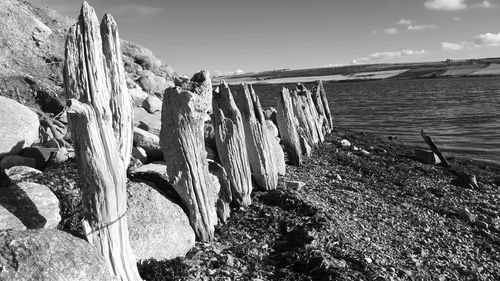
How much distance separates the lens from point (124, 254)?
630cm

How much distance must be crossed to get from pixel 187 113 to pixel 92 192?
9.86 ft

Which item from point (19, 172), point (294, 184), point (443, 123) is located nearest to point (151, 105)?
point (294, 184)

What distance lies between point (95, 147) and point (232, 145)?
5.24 metres

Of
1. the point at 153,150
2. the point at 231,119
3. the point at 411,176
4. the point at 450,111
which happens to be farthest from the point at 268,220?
the point at 450,111

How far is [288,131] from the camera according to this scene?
55.1ft

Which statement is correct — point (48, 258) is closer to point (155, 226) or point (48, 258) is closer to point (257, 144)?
point (155, 226)

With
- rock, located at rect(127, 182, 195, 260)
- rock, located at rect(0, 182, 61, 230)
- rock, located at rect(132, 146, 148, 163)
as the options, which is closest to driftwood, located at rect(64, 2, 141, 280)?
rock, located at rect(127, 182, 195, 260)

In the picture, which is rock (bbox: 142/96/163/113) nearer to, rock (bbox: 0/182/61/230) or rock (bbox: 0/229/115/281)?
rock (bbox: 0/182/61/230)

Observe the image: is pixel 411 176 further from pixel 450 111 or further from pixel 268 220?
pixel 450 111

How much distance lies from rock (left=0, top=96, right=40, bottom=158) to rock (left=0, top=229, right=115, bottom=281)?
5780mm

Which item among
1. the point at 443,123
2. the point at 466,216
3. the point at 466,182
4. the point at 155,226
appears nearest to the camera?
the point at 155,226

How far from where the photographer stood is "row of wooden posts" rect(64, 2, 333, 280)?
5871 mm

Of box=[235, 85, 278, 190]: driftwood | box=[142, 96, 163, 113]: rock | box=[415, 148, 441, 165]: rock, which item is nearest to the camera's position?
box=[235, 85, 278, 190]: driftwood

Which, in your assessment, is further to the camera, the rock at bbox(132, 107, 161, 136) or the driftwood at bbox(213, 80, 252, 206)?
the rock at bbox(132, 107, 161, 136)
